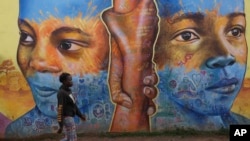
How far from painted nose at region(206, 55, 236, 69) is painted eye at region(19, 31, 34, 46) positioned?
346 cm

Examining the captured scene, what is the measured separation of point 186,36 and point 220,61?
825mm

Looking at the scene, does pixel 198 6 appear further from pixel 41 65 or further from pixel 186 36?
pixel 41 65

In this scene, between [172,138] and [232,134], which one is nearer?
[232,134]

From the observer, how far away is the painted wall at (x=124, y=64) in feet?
32.1

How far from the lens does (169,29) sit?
9859 millimetres

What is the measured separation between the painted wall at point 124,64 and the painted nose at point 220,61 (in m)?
0.02

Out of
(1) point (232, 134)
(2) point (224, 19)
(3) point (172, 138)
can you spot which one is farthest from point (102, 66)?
(1) point (232, 134)

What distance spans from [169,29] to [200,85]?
125 cm

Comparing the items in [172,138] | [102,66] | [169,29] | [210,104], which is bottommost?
[172,138]

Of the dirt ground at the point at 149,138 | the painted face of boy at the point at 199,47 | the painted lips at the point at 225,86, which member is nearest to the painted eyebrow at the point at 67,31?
the painted face of boy at the point at 199,47

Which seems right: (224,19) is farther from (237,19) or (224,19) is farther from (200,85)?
(200,85)

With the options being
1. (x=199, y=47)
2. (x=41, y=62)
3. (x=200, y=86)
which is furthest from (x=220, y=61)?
(x=41, y=62)

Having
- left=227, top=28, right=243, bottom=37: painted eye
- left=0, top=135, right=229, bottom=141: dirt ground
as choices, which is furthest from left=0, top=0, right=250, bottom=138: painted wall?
left=0, top=135, right=229, bottom=141: dirt ground

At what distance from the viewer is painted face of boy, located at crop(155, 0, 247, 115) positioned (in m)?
Result: 9.85
